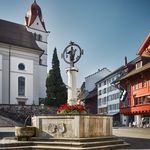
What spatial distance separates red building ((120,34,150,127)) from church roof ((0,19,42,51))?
21372 millimetres

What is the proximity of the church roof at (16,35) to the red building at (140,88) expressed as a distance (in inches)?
841

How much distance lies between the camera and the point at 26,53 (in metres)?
64.9

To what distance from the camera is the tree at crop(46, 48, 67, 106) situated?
2721 inches

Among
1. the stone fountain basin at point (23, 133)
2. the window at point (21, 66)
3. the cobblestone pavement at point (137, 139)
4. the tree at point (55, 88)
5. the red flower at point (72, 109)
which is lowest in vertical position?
the cobblestone pavement at point (137, 139)

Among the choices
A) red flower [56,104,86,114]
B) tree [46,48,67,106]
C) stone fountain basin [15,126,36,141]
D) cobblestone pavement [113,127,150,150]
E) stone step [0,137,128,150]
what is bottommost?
cobblestone pavement [113,127,150,150]

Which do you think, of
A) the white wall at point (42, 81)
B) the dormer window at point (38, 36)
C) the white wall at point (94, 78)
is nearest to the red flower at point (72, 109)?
the white wall at point (42, 81)

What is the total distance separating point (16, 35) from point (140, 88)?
31.5 metres

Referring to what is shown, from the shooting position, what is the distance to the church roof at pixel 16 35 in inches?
2559

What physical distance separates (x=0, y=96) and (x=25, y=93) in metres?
5.38

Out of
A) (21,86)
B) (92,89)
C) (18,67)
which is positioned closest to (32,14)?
(18,67)

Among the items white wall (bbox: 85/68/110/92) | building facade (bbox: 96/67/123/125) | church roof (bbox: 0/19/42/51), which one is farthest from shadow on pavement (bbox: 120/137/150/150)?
white wall (bbox: 85/68/110/92)

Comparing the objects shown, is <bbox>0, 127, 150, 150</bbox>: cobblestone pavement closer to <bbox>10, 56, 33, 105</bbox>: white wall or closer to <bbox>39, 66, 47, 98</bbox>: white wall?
<bbox>10, 56, 33, 105</bbox>: white wall

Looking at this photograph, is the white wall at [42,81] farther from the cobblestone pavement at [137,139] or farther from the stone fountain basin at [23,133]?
the stone fountain basin at [23,133]

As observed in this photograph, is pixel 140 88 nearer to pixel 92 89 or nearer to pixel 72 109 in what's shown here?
pixel 72 109
